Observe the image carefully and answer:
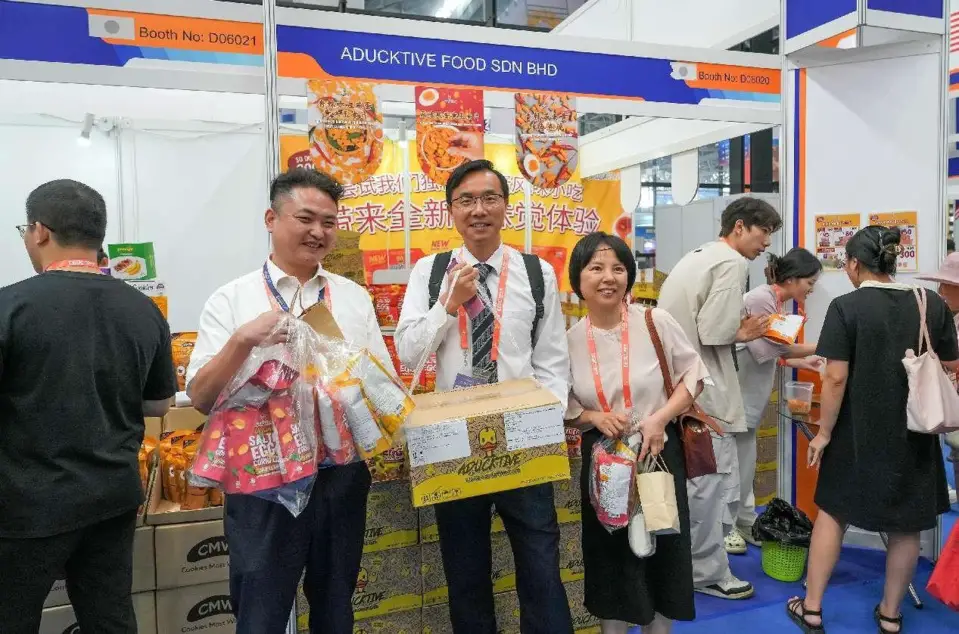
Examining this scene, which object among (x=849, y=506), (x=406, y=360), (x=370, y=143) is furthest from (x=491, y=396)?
(x=849, y=506)

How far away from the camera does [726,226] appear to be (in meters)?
3.42

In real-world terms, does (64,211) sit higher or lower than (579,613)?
higher

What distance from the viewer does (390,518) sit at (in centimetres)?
250

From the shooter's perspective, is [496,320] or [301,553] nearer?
[301,553]

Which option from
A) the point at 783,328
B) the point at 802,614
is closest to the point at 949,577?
the point at 802,614

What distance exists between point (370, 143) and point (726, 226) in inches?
71.9

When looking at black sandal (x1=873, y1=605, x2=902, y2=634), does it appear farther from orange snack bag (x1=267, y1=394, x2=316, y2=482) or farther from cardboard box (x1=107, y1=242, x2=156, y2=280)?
cardboard box (x1=107, y1=242, x2=156, y2=280)

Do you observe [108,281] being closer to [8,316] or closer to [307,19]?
[8,316]

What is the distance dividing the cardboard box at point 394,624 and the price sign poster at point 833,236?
3005 mm

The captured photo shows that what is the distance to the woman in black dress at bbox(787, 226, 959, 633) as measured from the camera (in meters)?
2.76

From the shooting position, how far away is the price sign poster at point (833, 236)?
3.86 meters

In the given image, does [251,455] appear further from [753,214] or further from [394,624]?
[753,214]

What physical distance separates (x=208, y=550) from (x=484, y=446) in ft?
4.61

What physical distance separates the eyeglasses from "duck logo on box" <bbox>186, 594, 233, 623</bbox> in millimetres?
1809
